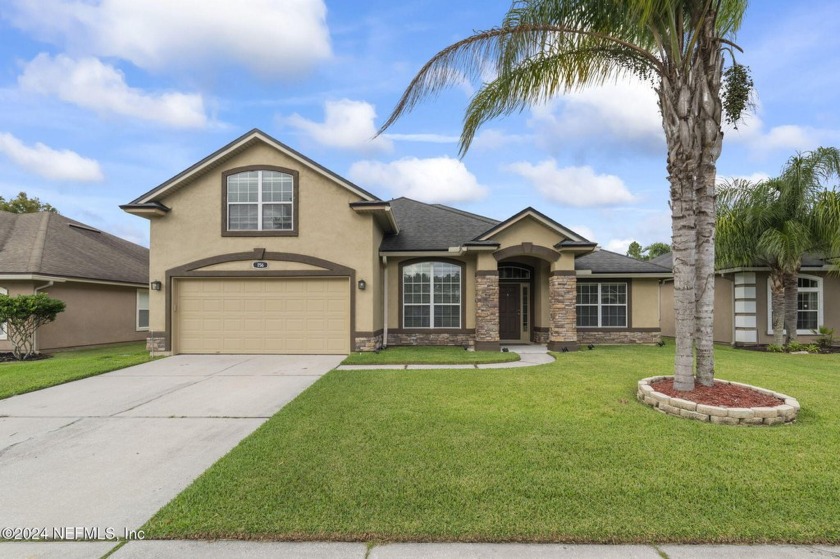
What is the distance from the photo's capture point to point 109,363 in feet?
32.4

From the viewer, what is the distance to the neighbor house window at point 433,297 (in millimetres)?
13516

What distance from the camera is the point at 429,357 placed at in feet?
34.1

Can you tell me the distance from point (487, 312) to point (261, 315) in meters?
6.87

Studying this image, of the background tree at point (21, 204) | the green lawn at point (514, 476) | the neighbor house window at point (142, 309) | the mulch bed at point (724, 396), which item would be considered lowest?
the green lawn at point (514, 476)

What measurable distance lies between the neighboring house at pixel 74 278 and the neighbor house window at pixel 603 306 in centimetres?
1763

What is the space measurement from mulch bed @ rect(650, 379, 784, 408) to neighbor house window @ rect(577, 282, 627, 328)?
8.18 meters

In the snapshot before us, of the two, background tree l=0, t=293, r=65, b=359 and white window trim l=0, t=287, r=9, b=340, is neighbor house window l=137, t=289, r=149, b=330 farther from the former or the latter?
background tree l=0, t=293, r=65, b=359

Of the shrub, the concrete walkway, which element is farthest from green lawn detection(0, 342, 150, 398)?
the shrub

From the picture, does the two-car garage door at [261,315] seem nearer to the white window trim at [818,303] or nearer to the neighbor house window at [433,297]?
the neighbor house window at [433,297]

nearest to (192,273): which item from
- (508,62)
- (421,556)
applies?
(508,62)

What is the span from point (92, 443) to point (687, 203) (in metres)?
8.78

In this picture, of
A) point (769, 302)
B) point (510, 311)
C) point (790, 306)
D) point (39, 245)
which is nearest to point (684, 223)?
point (510, 311)

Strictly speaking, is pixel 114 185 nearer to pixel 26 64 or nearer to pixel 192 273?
pixel 26 64

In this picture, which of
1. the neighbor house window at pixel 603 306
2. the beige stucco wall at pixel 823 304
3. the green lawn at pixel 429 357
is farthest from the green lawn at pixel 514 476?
the beige stucco wall at pixel 823 304
